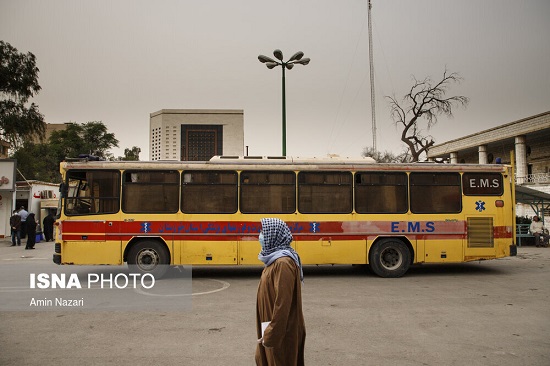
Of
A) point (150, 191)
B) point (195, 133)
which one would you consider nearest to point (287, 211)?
point (150, 191)

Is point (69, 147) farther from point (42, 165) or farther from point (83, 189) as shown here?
point (83, 189)

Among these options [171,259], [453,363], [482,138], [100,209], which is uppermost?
[482,138]

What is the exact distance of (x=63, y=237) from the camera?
11.5 m

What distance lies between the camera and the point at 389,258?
12344 millimetres

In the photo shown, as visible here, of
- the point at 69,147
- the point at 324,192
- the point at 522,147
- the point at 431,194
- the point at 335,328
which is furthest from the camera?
the point at 69,147

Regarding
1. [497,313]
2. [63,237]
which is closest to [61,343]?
[63,237]

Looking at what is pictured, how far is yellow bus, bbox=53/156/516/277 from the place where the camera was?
11.7 m

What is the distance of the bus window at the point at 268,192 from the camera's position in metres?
12.0

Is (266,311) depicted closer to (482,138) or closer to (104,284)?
(104,284)

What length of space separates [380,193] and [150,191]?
6.34 m

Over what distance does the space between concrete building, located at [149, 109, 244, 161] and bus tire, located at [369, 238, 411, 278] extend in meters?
12.5

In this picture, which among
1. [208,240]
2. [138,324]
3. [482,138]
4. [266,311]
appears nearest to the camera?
[266,311]

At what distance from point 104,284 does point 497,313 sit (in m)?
8.91

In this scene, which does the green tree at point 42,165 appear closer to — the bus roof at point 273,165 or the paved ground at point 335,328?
the bus roof at point 273,165
